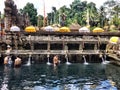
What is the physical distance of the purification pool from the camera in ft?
140

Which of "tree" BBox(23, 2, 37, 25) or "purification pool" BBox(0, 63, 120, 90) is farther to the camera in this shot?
"tree" BBox(23, 2, 37, 25)

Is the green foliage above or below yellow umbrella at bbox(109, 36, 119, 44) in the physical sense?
above

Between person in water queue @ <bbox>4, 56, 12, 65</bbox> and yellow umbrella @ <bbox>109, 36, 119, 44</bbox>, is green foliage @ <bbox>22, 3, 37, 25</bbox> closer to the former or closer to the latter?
yellow umbrella @ <bbox>109, 36, 119, 44</bbox>

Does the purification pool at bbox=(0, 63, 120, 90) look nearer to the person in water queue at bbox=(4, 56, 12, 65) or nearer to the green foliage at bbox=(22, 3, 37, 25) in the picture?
the person in water queue at bbox=(4, 56, 12, 65)

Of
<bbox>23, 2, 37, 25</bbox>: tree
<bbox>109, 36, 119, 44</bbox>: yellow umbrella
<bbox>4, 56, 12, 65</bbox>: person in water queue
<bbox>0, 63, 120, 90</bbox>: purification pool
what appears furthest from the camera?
<bbox>23, 2, 37, 25</bbox>: tree

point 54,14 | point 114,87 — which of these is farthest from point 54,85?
point 54,14

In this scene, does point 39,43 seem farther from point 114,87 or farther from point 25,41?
point 114,87

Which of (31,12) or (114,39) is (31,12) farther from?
(114,39)

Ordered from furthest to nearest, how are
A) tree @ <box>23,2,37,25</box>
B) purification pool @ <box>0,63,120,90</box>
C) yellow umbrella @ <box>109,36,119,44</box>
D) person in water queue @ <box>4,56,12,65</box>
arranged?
tree @ <box>23,2,37,25</box> → yellow umbrella @ <box>109,36,119,44</box> → person in water queue @ <box>4,56,12,65</box> → purification pool @ <box>0,63,120,90</box>

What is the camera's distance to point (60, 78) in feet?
163

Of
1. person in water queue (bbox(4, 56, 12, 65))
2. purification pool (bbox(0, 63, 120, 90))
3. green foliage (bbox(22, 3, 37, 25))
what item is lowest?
purification pool (bbox(0, 63, 120, 90))

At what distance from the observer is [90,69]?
59.9m

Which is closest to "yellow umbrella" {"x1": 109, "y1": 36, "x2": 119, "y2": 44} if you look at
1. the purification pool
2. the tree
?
the purification pool

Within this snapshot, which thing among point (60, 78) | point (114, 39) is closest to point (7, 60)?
point (60, 78)
